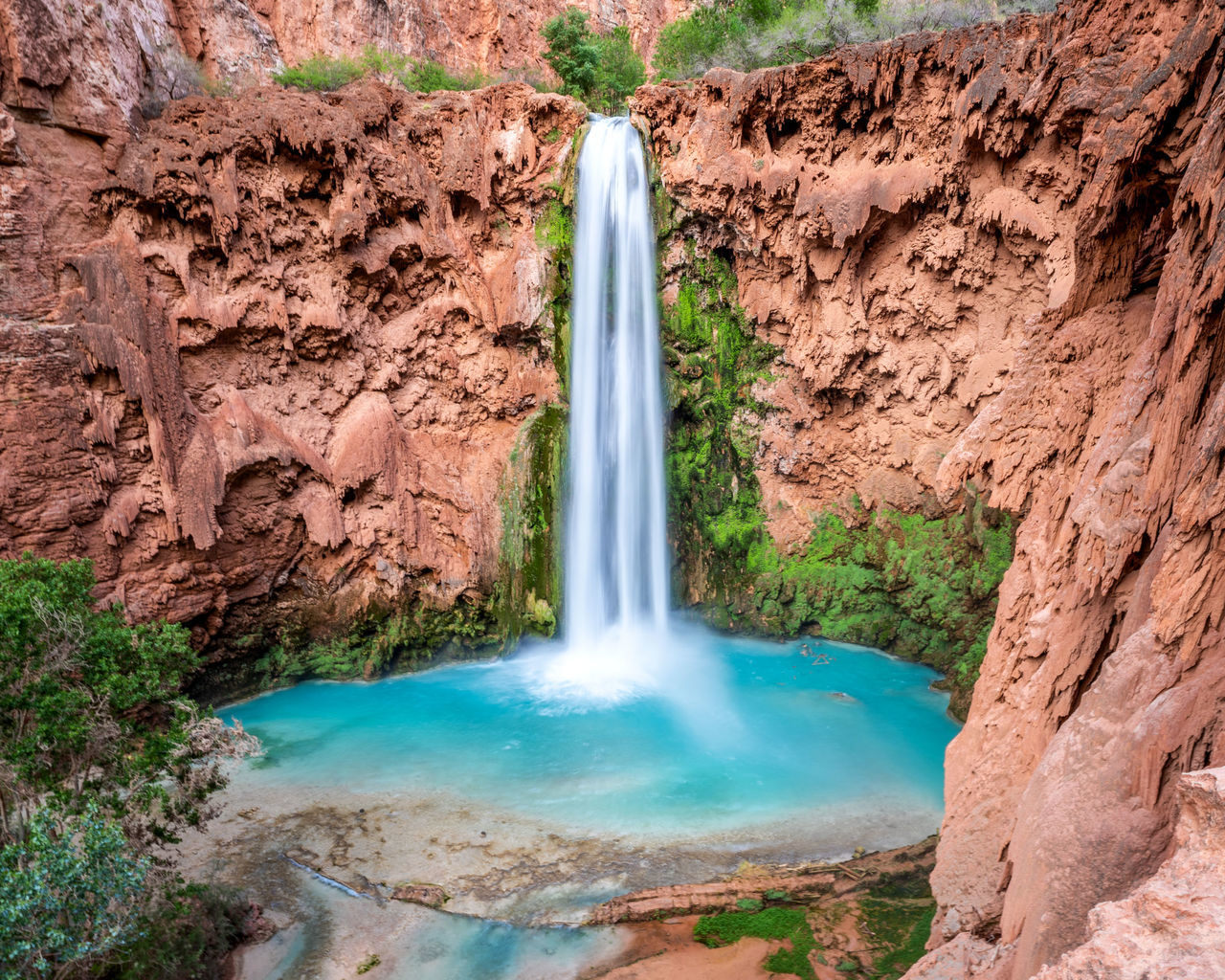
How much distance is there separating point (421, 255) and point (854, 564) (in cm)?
1191

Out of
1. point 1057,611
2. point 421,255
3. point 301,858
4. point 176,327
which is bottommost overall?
point 301,858

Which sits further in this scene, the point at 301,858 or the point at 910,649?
the point at 910,649

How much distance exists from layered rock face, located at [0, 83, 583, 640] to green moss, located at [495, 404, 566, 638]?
17.7 inches

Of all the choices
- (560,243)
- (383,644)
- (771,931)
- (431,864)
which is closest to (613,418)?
(560,243)

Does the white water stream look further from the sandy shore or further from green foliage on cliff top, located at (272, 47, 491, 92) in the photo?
the sandy shore

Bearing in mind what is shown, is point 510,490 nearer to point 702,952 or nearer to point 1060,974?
point 702,952

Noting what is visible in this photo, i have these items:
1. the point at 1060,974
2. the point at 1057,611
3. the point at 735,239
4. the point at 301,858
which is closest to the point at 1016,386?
the point at 1057,611

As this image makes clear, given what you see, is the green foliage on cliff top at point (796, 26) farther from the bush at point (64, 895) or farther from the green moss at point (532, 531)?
the bush at point (64, 895)

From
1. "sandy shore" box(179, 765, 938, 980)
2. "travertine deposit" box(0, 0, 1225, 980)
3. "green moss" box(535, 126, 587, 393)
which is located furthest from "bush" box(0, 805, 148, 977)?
"green moss" box(535, 126, 587, 393)

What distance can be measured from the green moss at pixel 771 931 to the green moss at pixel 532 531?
9.53 metres

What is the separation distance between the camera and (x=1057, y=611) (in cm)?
513

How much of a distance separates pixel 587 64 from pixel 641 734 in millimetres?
19381

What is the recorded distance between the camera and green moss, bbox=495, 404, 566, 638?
16.5m

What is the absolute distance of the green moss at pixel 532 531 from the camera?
16547 millimetres
